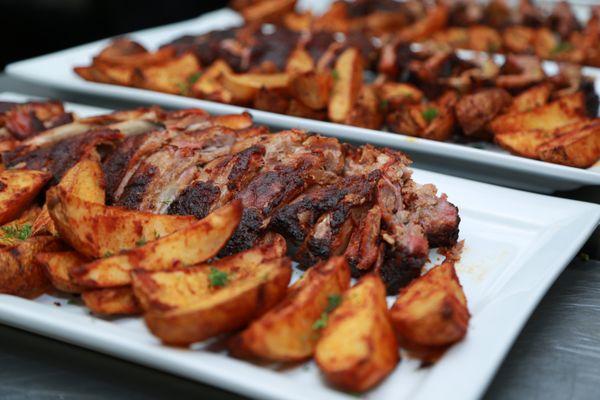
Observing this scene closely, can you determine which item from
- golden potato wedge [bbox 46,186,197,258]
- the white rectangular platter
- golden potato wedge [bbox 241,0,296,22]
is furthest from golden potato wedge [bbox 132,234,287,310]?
golden potato wedge [bbox 241,0,296,22]

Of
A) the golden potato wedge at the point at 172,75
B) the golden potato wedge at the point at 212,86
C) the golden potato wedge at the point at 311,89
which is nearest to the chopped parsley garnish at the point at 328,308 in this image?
the golden potato wedge at the point at 311,89

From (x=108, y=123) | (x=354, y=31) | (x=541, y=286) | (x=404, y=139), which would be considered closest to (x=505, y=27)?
(x=354, y=31)

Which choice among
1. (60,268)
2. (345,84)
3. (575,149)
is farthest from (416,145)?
(60,268)

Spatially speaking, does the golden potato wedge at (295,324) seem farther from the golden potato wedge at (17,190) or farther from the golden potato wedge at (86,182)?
the golden potato wedge at (17,190)

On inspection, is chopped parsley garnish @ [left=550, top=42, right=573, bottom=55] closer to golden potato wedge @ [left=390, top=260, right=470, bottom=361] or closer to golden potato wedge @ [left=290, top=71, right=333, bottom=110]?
golden potato wedge @ [left=290, top=71, right=333, bottom=110]

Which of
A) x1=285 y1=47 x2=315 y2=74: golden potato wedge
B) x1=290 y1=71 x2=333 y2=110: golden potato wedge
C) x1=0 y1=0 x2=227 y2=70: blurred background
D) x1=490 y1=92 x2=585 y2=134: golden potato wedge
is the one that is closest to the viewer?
x1=490 y1=92 x2=585 y2=134: golden potato wedge

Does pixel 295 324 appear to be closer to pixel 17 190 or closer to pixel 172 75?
pixel 17 190
